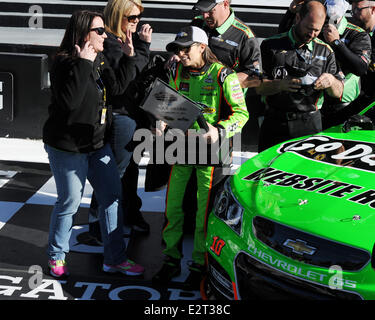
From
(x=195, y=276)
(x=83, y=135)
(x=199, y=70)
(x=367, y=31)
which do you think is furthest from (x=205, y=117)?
(x=367, y=31)

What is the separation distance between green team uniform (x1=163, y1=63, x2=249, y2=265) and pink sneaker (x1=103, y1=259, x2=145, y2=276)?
0.85 feet

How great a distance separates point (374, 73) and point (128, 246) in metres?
2.53

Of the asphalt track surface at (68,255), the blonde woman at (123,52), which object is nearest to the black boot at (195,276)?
the asphalt track surface at (68,255)

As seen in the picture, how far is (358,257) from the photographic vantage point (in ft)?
9.80

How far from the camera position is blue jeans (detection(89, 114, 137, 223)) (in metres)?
4.57

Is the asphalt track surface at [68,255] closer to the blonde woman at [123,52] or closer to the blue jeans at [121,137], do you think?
the blonde woman at [123,52]

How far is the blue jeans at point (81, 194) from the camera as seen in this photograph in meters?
4.05

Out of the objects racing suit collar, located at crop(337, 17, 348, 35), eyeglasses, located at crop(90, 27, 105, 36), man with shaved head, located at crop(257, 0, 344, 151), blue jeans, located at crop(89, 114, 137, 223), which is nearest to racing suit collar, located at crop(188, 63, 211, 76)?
eyeglasses, located at crop(90, 27, 105, 36)

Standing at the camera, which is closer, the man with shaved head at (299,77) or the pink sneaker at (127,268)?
the pink sneaker at (127,268)

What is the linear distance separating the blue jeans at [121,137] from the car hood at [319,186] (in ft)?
3.38

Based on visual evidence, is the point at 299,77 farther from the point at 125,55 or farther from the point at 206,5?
the point at 125,55

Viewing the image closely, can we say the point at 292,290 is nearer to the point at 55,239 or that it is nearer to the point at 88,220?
the point at 55,239

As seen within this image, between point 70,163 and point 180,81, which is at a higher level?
point 180,81
